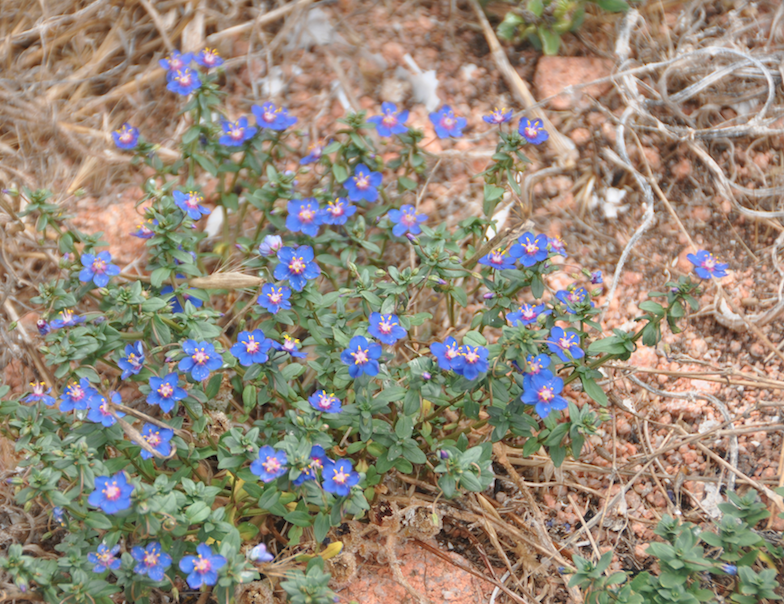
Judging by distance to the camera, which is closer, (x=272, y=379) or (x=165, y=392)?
(x=165, y=392)

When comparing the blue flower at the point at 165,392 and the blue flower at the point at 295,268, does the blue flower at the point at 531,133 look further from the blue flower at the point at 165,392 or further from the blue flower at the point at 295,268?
the blue flower at the point at 165,392

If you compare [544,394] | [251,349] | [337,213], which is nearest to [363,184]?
[337,213]

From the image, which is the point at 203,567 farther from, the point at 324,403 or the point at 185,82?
Result: the point at 185,82

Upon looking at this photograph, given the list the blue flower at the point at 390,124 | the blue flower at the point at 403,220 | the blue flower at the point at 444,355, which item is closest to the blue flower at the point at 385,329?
the blue flower at the point at 444,355

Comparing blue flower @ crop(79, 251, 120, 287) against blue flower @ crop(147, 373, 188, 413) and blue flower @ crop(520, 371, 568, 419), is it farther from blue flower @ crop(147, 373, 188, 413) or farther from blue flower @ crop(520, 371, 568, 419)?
blue flower @ crop(520, 371, 568, 419)

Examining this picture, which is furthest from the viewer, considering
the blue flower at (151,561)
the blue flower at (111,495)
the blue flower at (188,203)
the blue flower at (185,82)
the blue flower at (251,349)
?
the blue flower at (185,82)

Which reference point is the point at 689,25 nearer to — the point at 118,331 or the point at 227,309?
the point at 227,309
